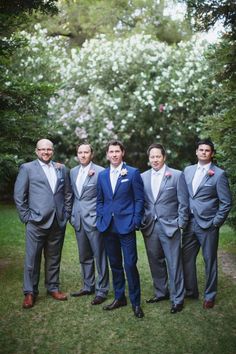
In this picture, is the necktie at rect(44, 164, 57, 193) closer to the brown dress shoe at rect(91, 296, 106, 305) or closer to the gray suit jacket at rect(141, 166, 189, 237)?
the gray suit jacket at rect(141, 166, 189, 237)

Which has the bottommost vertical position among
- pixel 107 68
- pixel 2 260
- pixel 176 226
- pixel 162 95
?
pixel 2 260

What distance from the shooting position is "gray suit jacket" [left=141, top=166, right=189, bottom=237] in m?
5.32

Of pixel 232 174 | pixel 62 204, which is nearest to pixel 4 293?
pixel 62 204

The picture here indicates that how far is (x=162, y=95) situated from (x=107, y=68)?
2.32 m

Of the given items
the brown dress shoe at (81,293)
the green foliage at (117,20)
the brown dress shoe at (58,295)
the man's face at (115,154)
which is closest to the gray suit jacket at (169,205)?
the man's face at (115,154)

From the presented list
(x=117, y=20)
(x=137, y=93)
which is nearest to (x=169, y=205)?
(x=137, y=93)

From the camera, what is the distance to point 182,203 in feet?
17.4

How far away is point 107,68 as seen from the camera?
15.2 metres

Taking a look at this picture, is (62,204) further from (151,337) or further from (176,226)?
(151,337)

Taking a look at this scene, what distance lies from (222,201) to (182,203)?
19.3 inches

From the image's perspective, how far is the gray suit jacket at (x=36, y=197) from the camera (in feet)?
18.0

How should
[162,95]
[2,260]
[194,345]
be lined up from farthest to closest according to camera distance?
[162,95], [2,260], [194,345]

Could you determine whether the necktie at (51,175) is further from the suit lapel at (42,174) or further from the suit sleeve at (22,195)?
the suit sleeve at (22,195)

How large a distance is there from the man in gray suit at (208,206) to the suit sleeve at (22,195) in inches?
82.5
